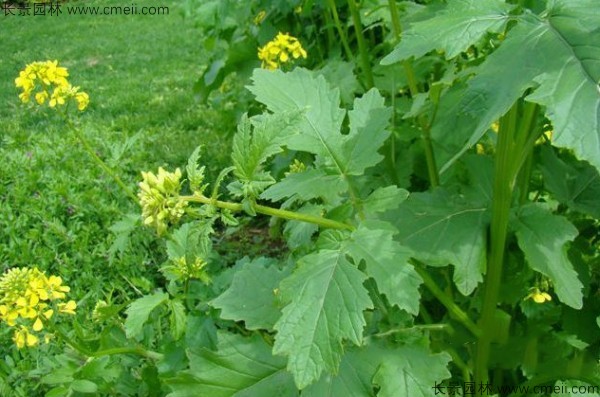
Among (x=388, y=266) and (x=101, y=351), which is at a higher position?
(x=388, y=266)

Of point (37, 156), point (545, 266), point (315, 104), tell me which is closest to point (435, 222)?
point (545, 266)

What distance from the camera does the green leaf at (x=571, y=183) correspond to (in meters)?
1.81

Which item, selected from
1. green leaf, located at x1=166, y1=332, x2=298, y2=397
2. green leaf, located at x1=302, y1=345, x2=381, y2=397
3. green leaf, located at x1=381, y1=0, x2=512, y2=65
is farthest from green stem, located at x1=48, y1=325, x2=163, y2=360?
green leaf, located at x1=381, y1=0, x2=512, y2=65

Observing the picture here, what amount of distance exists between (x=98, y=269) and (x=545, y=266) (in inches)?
97.1

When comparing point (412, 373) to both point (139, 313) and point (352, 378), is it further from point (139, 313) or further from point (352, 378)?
point (139, 313)

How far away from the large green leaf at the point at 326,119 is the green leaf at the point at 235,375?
523 mm

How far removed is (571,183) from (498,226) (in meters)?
0.39

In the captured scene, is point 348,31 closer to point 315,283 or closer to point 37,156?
point 37,156

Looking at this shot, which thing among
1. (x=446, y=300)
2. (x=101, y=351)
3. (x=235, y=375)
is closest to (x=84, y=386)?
(x=101, y=351)

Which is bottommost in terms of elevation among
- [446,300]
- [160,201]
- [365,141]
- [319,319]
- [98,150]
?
[98,150]

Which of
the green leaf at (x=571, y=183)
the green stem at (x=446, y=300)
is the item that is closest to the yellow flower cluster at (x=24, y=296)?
the green stem at (x=446, y=300)

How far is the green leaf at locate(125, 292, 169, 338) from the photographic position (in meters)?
2.09

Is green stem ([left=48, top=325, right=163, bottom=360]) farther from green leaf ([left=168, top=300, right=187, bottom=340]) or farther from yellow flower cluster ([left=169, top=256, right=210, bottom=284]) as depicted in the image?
yellow flower cluster ([left=169, top=256, right=210, bottom=284])

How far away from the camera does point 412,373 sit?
1.59 metres
